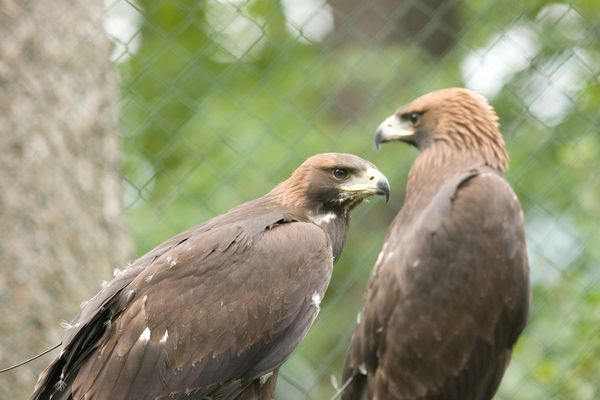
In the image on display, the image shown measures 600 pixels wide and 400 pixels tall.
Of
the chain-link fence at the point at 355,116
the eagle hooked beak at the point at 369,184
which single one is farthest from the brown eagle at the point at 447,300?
the chain-link fence at the point at 355,116

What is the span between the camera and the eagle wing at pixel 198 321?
558 centimetres

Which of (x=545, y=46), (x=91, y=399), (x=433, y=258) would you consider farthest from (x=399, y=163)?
(x=91, y=399)

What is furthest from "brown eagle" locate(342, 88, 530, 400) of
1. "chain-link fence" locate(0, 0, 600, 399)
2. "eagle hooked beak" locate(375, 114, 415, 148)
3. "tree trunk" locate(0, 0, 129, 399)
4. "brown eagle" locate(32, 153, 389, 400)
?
"tree trunk" locate(0, 0, 129, 399)

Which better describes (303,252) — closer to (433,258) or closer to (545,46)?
(433,258)

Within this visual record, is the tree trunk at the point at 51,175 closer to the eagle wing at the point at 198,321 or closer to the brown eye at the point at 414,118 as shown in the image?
the eagle wing at the point at 198,321

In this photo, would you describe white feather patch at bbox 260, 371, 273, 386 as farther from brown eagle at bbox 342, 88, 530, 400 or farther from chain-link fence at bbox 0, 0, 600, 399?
chain-link fence at bbox 0, 0, 600, 399

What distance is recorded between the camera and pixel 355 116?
738 cm

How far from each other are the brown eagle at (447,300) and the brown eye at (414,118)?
0.49 m

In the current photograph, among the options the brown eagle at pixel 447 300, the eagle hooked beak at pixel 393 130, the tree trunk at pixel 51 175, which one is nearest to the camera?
the brown eagle at pixel 447 300

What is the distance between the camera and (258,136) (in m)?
7.65

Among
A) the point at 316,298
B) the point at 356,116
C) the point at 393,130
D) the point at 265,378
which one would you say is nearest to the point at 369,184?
the point at 393,130

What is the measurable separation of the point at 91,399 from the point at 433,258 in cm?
140

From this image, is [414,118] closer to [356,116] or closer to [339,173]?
[339,173]

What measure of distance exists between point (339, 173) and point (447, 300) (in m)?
0.77
